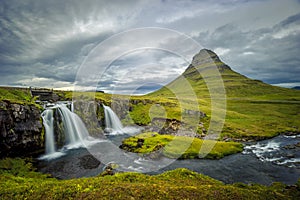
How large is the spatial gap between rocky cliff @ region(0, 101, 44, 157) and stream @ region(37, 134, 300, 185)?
475 centimetres

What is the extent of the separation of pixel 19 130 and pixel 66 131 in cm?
1044

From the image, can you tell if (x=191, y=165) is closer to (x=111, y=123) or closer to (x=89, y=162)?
(x=89, y=162)

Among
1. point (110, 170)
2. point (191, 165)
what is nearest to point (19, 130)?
point (110, 170)

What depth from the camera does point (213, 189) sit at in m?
11.2

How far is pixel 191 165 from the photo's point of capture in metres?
27.6

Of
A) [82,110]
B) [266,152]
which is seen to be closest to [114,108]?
[82,110]

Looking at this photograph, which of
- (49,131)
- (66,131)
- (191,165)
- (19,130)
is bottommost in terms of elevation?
(191,165)

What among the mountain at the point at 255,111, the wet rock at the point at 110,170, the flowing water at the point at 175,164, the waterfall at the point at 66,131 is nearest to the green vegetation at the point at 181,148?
the flowing water at the point at 175,164

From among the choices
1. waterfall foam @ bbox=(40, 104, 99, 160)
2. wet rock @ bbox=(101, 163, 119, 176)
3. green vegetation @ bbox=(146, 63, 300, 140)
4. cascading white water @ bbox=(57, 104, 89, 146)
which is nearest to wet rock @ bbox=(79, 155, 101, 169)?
wet rock @ bbox=(101, 163, 119, 176)

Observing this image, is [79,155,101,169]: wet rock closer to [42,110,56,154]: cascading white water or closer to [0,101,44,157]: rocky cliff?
[42,110,56,154]: cascading white water

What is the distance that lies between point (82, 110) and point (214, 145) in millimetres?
37274

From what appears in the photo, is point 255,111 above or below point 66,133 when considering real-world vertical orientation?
below

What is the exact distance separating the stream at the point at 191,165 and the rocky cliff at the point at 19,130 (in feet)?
15.6

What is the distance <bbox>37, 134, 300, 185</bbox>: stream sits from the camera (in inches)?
923
